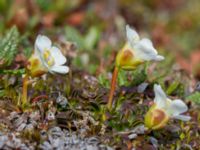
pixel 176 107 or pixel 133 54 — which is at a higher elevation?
pixel 133 54

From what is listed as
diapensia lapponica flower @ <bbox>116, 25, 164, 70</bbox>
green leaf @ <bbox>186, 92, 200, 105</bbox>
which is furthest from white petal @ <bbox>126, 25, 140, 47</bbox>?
green leaf @ <bbox>186, 92, 200, 105</bbox>

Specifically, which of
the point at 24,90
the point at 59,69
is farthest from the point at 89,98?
the point at 24,90

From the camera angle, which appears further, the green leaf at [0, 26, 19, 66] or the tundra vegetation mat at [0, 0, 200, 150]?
the green leaf at [0, 26, 19, 66]

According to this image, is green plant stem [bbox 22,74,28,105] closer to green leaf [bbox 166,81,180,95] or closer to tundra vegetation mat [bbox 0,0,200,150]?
tundra vegetation mat [bbox 0,0,200,150]

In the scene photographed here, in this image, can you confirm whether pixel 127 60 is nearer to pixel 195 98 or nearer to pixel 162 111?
pixel 162 111

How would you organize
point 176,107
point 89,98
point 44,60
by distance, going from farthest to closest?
point 89,98 < point 44,60 < point 176,107

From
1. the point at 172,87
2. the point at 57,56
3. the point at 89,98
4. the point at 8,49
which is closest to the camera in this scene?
the point at 57,56

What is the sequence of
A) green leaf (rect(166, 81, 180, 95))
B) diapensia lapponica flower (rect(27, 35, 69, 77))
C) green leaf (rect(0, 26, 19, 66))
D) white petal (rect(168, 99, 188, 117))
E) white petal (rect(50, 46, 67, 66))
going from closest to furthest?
white petal (rect(168, 99, 188, 117))
diapensia lapponica flower (rect(27, 35, 69, 77))
white petal (rect(50, 46, 67, 66))
green leaf (rect(0, 26, 19, 66))
green leaf (rect(166, 81, 180, 95))

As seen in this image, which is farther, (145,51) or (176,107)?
(145,51)
